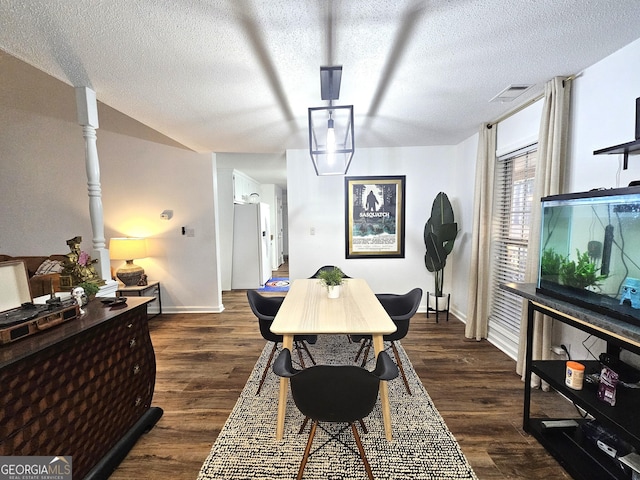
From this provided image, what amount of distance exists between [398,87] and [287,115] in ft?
3.69

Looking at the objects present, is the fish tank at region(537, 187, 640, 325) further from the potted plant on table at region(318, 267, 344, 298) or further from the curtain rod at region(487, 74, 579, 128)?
the potted plant on table at region(318, 267, 344, 298)

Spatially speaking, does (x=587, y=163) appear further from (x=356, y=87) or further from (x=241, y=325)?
(x=241, y=325)

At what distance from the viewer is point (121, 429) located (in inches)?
62.9

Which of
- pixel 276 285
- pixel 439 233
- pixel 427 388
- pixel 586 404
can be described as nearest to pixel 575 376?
pixel 586 404

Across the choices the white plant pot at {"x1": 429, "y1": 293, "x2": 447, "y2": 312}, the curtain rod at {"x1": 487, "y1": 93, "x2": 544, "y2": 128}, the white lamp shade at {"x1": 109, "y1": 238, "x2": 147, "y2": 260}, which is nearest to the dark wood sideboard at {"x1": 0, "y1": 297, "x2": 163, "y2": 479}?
the white lamp shade at {"x1": 109, "y1": 238, "x2": 147, "y2": 260}

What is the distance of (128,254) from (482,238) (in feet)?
15.6

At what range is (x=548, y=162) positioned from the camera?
82.0 inches

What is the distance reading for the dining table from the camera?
1.63 metres

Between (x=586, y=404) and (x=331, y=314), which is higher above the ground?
(x=331, y=314)

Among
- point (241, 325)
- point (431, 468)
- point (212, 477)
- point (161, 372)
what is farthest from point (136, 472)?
point (241, 325)

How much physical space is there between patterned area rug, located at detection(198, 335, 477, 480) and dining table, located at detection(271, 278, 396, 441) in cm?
11

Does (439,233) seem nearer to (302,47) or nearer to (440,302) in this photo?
(440,302)

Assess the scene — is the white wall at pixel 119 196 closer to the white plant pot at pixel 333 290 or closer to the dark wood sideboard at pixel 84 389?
the dark wood sideboard at pixel 84 389

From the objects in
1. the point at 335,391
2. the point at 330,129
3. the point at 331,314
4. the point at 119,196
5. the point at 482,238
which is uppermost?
the point at 330,129
